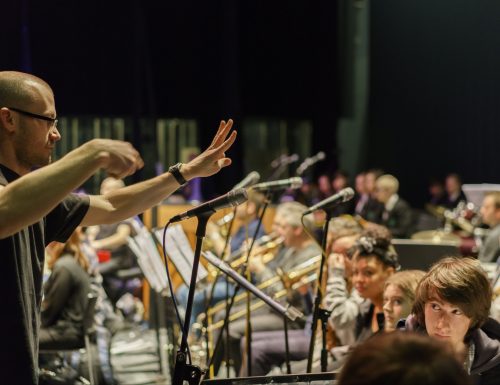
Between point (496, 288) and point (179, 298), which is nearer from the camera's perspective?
point (496, 288)

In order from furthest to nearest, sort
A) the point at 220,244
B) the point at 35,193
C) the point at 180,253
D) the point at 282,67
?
1. the point at 282,67
2. the point at 220,244
3. the point at 180,253
4. the point at 35,193

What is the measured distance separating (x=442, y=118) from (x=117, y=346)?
349 inches

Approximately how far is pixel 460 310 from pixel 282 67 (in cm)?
1324

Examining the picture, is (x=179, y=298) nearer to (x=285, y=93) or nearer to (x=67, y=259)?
(x=67, y=259)

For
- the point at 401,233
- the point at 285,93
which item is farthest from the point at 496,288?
the point at 285,93

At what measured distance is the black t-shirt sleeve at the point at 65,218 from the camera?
8.34 feet

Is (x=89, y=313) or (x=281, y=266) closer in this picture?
(x=89, y=313)

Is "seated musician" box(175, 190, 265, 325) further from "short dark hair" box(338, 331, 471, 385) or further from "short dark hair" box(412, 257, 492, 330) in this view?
"short dark hair" box(338, 331, 471, 385)

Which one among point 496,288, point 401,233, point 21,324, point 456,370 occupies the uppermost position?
point 456,370

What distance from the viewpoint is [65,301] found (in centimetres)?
531

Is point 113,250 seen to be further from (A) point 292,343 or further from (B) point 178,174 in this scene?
(B) point 178,174

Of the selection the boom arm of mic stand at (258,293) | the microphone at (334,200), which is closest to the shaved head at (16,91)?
the boom arm of mic stand at (258,293)

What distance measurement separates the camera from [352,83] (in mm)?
16234

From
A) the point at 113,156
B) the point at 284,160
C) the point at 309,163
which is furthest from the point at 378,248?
the point at 284,160
